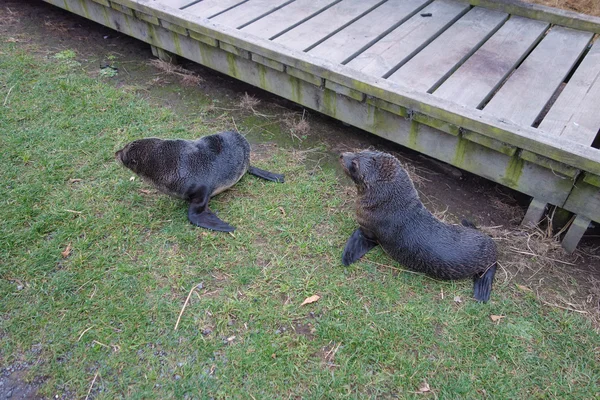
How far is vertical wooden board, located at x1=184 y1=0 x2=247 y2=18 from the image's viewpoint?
500cm

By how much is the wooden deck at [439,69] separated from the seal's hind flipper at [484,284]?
2.32 ft

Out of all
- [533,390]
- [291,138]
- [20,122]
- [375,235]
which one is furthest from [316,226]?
[20,122]

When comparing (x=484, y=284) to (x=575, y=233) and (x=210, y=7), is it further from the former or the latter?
(x=210, y=7)

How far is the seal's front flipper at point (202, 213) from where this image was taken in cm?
358

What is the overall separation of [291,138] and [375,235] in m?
1.67

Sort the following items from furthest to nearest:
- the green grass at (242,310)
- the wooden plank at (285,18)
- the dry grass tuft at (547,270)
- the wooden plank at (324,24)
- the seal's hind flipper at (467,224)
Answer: the wooden plank at (285,18) < the wooden plank at (324,24) < the seal's hind flipper at (467,224) < the dry grass tuft at (547,270) < the green grass at (242,310)

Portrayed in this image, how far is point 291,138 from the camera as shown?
15.3 ft

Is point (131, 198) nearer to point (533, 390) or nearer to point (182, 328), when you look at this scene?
point (182, 328)

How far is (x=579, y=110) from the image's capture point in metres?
3.49

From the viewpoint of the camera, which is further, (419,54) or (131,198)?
(419,54)

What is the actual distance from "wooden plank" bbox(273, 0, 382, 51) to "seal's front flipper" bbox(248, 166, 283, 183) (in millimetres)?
1259

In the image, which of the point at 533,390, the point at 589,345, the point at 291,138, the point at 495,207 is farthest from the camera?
the point at 291,138

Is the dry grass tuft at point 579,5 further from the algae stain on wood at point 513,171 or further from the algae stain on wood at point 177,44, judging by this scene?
the algae stain on wood at point 177,44

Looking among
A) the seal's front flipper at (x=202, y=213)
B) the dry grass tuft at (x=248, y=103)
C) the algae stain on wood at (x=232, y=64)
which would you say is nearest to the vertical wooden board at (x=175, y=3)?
the algae stain on wood at (x=232, y=64)
